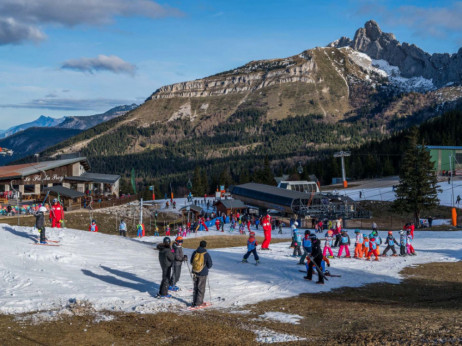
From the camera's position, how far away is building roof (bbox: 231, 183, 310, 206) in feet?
183

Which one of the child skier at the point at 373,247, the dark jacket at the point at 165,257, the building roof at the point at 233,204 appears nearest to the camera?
the dark jacket at the point at 165,257

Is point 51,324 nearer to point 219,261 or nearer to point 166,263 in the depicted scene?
point 166,263

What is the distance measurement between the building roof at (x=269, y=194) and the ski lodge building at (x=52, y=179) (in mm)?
21360

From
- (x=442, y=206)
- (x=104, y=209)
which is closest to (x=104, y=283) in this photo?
(x=104, y=209)

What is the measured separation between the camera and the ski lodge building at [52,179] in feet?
200

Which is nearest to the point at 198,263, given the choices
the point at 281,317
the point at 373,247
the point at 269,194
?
the point at 281,317

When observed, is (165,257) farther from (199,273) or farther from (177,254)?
(199,273)

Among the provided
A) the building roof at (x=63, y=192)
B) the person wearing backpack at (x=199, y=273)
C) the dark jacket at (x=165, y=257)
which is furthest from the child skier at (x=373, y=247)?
the building roof at (x=63, y=192)

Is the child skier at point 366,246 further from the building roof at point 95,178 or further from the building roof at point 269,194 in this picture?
the building roof at point 95,178

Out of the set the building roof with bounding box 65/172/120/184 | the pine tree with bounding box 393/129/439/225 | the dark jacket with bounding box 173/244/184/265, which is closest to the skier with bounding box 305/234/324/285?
the dark jacket with bounding box 173/244/184/265

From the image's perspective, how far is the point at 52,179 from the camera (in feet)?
219

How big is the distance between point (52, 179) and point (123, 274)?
53429 millimetres

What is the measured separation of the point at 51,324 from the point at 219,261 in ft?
36.1

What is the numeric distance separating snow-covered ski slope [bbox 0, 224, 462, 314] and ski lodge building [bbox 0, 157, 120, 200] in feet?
119
